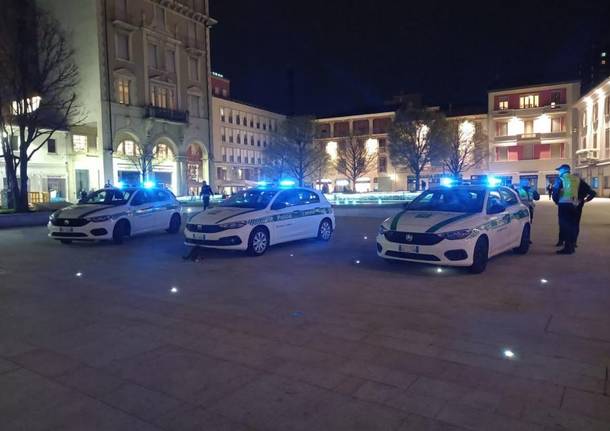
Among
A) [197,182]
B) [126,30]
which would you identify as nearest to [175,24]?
[126,30]

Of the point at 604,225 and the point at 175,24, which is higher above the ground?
the point at 175,24

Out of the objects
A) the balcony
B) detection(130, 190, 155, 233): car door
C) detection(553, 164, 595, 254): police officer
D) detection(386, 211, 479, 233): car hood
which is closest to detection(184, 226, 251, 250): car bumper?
detection(386, 211, 479, 233): car hood

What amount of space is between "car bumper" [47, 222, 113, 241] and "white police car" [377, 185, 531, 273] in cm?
757

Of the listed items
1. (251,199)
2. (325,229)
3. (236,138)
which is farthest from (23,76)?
(236,138)

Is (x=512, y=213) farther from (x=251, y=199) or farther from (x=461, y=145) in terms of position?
(x=461, y=145)

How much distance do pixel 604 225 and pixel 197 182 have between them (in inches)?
1881

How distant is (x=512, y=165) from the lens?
209 feet

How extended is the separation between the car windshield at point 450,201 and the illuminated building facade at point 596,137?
44.9 metres

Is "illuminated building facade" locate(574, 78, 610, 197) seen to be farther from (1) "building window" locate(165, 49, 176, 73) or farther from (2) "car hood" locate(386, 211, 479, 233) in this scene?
(2) "car hood" locate(386, 211, 479, 233)

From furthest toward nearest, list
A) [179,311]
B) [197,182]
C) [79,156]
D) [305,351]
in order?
[197,182], [79,156], [179,311], [305,351]

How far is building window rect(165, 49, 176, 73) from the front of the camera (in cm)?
5216

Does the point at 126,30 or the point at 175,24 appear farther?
the point at 175,24

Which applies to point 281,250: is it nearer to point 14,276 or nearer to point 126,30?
point 14,276

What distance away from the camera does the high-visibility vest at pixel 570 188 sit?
1012cm
